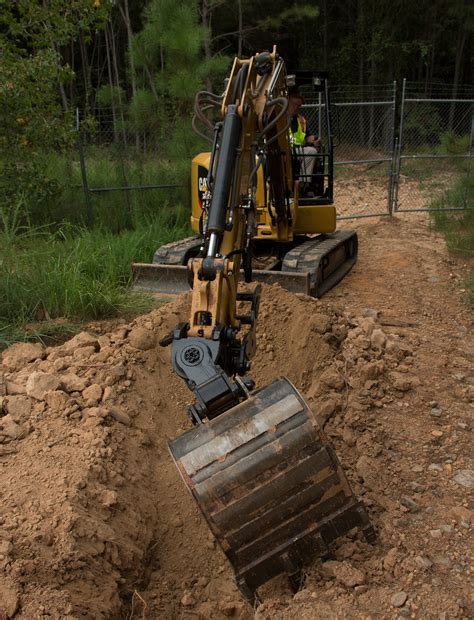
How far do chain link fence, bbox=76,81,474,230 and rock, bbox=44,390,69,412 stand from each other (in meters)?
5.67

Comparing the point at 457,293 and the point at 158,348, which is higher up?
the point at 158,348

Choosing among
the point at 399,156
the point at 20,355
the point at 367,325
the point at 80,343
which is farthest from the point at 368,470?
the point at 399,156

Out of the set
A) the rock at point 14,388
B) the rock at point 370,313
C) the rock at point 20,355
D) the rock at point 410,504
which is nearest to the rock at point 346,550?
the rock at point 410,504

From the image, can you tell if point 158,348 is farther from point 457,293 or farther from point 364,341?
point 457,293

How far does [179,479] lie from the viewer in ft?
13.4

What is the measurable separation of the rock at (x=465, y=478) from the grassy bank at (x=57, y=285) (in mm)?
3616

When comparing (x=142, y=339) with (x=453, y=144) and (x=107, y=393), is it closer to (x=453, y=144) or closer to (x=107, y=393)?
(x=107, y=393)

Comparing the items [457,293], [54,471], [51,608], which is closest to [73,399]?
[54,471]

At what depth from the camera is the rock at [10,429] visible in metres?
3.85

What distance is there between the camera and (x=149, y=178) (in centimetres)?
1027

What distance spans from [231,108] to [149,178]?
6864 mm

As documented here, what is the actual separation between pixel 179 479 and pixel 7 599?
4.94 ft

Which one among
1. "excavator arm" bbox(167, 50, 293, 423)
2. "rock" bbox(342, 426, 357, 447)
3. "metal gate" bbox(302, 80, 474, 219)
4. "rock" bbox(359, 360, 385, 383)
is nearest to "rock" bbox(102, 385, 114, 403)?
"excavator arm" bbox(167, 50, 293, 423)

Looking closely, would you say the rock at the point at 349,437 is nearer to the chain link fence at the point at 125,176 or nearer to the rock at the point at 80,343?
the rock at the point at 80,343
